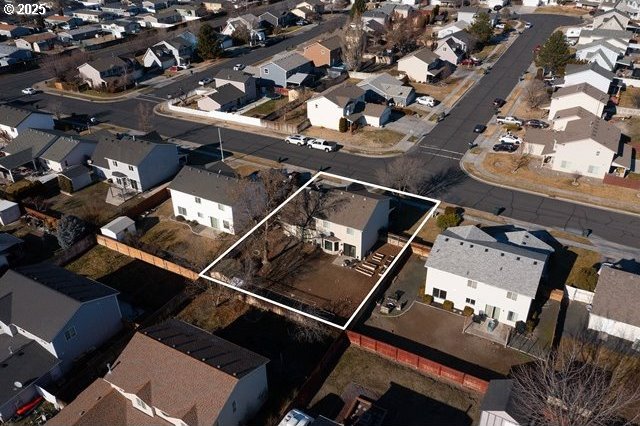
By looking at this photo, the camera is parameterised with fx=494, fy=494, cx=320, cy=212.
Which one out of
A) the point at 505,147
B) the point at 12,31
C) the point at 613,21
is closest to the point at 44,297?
the point at 505,147

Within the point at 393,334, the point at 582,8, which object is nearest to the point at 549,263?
the point at 393,334

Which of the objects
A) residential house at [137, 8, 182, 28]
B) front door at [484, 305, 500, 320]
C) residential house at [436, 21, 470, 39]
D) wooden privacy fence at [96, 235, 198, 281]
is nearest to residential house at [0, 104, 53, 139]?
wooden privacy fence at [96, 235, 198, 281]

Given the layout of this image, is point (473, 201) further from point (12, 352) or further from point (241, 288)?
point (12, 352)

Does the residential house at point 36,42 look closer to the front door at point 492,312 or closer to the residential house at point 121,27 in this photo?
the residential house at point 121,27

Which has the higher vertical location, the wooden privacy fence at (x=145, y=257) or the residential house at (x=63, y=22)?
the residential house at (x=63, y=22)

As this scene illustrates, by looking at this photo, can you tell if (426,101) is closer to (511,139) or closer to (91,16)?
(511,139)

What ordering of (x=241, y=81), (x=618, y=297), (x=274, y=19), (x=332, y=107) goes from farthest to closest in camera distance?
1. (x=274, y=19)
2. (x=241, y=81)
3. (x=332, y=107)
4. (x=618, y=297)

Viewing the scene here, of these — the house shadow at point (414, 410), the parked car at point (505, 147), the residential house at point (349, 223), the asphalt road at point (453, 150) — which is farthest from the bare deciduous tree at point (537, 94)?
the house shadow at point (414, 410)
